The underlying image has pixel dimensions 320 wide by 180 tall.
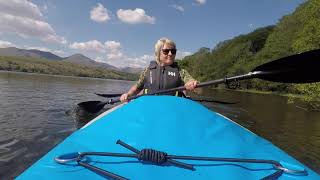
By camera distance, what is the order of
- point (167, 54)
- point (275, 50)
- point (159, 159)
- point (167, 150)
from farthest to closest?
point (275, 50), point (167, 54), point (167, 150), point (159, 159)

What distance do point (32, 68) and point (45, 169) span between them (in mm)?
204388

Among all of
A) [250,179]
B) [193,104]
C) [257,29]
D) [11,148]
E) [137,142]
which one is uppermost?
[257,29]

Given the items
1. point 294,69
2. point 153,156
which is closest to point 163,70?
point 294,69

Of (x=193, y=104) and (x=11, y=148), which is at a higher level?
(x=193, y=104)

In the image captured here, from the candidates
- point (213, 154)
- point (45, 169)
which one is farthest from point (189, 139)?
point (45, 169)

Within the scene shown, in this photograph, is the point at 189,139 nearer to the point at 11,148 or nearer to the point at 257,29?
the point at 11,148

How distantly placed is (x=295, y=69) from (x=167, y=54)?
2.66 m

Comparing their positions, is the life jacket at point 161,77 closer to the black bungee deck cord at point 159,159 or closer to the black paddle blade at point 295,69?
the black paddle blade at point 295,69

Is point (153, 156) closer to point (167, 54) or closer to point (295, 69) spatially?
point (295, 69)

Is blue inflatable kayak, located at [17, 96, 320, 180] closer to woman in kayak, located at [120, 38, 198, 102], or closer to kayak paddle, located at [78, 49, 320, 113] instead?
kayak paddle, located at [78, 49, 320, 113]

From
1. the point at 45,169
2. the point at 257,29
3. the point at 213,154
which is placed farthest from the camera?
the point at 257,29

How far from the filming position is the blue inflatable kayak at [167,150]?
127 inches

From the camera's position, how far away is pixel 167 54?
23.5 ft

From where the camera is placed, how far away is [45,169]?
10.4 ft
